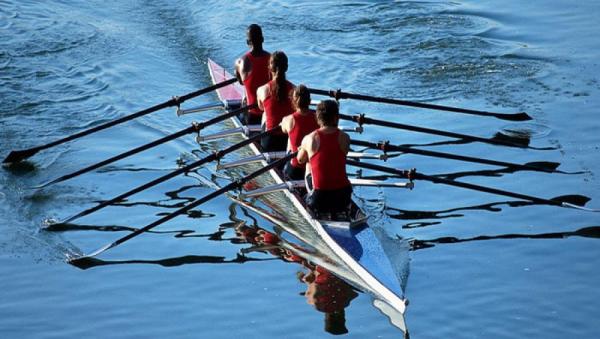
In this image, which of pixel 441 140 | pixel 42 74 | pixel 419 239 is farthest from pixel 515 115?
pixel 42 74

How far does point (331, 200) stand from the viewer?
11.9 metres

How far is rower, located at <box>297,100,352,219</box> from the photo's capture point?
1154cm

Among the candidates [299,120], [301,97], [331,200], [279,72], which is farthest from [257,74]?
[331,200]

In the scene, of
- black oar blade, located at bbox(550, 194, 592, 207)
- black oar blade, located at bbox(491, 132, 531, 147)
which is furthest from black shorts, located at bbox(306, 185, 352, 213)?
black oar blade, located at bbox(491, 132, 531, 147)

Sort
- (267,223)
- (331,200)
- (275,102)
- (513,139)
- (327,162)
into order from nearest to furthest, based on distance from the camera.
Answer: (327,162) < (331,200) < (267,223) < (275,102) < (513,139)

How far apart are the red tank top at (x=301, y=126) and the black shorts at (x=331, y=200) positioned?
0.90 meters

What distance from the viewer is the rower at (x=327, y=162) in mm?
11539

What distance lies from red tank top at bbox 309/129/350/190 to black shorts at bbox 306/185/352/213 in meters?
0.06

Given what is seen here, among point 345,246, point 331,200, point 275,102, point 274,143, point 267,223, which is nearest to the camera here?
point 345,246

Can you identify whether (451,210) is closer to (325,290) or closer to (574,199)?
(574,199)

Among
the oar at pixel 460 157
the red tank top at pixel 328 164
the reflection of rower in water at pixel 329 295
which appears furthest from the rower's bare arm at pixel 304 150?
the reflection of rower in water at pixel 329 295

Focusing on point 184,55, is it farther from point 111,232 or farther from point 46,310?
point 46,310

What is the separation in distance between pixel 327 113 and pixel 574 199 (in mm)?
4144

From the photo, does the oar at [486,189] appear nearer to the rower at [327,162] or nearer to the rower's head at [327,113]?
the rower at [327,162]
